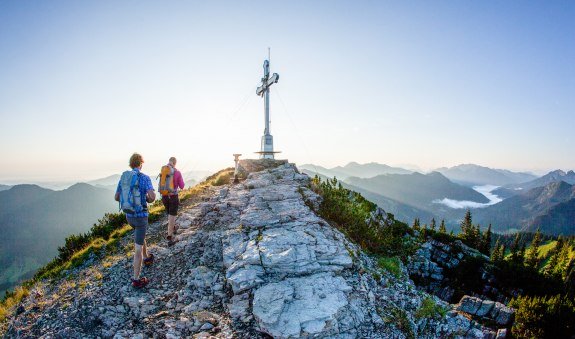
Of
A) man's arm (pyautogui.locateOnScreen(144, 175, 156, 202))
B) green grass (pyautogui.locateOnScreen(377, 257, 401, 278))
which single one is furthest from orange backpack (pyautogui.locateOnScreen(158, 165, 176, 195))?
green grass (pyautogui.locateOnScreen(377, 257, 401, 278))

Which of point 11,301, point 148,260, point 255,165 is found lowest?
point 11,301

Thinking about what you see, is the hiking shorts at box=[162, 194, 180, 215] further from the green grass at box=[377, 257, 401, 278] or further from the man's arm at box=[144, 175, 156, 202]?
the green grass at box=[377, 257, 401, 278]

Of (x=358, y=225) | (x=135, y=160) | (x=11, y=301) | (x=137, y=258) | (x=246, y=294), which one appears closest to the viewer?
(x=246, y=294)

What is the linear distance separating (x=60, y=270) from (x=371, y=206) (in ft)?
53.6

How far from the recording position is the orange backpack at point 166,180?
461 inches

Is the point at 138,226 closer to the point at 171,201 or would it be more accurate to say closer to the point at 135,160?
the point at 135,160

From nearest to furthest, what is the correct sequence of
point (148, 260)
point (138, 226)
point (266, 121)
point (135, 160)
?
1. point (138, 226)
2. point (135, 160)
3. point (148, 260)
4. point (266, 121)

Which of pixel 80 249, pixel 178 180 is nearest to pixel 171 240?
pixel 178 180

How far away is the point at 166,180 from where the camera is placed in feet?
38.7

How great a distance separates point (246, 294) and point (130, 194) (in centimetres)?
461

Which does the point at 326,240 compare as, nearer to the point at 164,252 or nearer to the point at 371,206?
the point at 164,252

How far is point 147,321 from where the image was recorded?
7570mm

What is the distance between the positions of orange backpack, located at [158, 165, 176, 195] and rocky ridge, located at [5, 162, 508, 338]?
2.21 meters

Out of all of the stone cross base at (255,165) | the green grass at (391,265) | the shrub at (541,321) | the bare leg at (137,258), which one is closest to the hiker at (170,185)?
the bare leg at (137,258)
